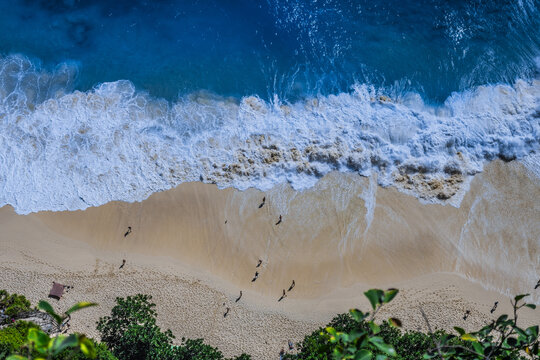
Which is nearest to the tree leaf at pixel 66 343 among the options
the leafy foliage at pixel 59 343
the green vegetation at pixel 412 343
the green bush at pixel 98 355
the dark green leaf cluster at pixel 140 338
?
the leafy foliage at pixel 59 343

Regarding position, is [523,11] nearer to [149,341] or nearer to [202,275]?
[202,275]

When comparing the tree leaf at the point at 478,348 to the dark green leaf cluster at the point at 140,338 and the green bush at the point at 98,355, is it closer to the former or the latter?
the dark green leaf cluster at the point at 140,338

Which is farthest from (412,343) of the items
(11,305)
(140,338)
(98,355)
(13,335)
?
(11,305)

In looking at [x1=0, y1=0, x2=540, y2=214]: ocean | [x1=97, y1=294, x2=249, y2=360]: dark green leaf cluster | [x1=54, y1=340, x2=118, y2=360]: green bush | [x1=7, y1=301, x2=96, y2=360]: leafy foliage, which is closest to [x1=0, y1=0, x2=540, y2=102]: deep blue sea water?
[x1=0, y1=0, x2=540, y2=214]: ocean

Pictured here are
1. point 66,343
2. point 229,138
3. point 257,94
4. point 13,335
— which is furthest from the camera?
point 257,94

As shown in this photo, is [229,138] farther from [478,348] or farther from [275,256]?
[478,348]

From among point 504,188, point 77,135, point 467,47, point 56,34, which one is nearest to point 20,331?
point 77,135

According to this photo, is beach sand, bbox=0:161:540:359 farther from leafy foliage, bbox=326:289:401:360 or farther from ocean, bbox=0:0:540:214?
leafy foliage, bbox=326:289:401:360
